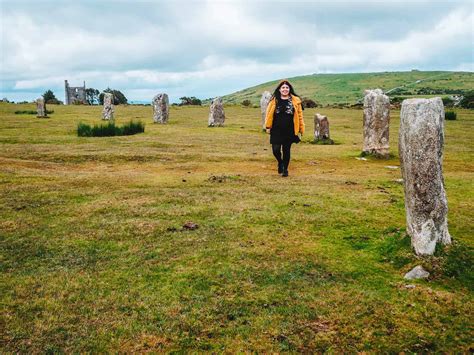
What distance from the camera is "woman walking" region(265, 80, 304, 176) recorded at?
1280 cm

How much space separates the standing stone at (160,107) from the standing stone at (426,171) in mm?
27287

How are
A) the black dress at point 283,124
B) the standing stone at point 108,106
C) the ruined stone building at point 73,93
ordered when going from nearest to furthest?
the black dress at point 283,124, the standing stone at point 108,106, the ruined stone building at point 73,93

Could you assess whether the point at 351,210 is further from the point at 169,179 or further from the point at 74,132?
the point at 74,132

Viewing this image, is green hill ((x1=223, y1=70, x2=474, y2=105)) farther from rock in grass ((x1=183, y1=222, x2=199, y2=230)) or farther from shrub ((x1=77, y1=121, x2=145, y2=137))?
rock in grass ((x1=183, y1=222, x2=199, y2=230))

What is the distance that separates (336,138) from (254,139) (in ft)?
15.7

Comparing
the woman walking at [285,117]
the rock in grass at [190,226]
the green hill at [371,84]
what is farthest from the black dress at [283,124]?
the green hill at [371,84]

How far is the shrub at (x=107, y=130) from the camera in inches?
930

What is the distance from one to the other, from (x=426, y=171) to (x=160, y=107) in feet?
91.1

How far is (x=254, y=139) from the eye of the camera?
23.6 m

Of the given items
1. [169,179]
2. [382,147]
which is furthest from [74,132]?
[382,147]

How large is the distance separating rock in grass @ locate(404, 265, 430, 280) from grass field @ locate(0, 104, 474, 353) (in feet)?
0.35

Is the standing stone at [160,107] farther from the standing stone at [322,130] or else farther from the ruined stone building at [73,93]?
the ruined stone building at [73,93]

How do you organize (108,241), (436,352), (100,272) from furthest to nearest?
(108,241) < (100,272) < (436,352)

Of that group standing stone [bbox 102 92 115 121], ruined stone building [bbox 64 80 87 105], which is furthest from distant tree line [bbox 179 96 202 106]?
standing stone [bbox 102 92 115 121]
